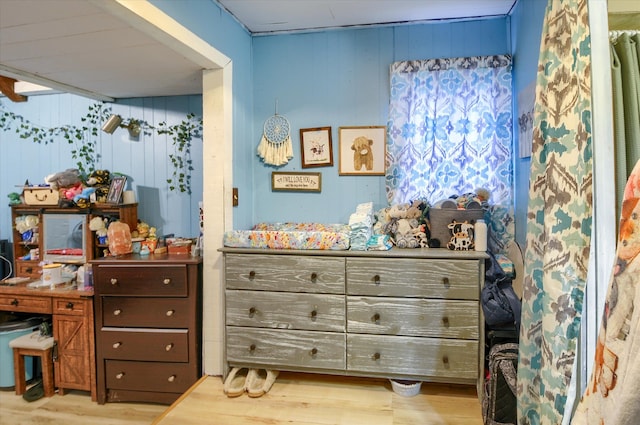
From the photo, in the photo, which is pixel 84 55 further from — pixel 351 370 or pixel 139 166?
pixel 351 370

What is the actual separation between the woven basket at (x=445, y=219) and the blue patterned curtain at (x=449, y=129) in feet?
0.80

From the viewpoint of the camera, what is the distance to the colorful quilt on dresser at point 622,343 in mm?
544

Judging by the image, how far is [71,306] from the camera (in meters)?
2.55

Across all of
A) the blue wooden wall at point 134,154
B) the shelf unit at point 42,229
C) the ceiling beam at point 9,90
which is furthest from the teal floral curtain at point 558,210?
the ceiling beam at point 9,90

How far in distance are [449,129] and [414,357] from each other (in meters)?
1.40

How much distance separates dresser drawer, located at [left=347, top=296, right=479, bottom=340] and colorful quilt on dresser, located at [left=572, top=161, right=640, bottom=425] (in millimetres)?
1409

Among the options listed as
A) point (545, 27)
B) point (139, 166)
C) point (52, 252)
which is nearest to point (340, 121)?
point (545, 27)

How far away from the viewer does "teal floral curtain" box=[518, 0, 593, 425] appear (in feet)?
3.85

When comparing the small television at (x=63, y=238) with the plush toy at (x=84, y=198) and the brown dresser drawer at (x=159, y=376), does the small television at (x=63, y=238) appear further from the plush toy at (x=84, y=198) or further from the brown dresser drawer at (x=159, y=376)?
the brown dresser drawer at (x=159, y=376)

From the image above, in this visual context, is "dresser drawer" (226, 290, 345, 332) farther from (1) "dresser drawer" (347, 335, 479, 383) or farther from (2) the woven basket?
(2) the woven basket

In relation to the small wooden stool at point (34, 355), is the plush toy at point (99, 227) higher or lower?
higher

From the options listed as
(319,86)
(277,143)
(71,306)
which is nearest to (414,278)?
(277,143)

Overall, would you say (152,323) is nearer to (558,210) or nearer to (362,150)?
(362,150)

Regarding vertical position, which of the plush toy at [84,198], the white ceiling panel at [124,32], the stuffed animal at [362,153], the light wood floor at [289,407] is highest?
the white ceiling panel at [124,32]
